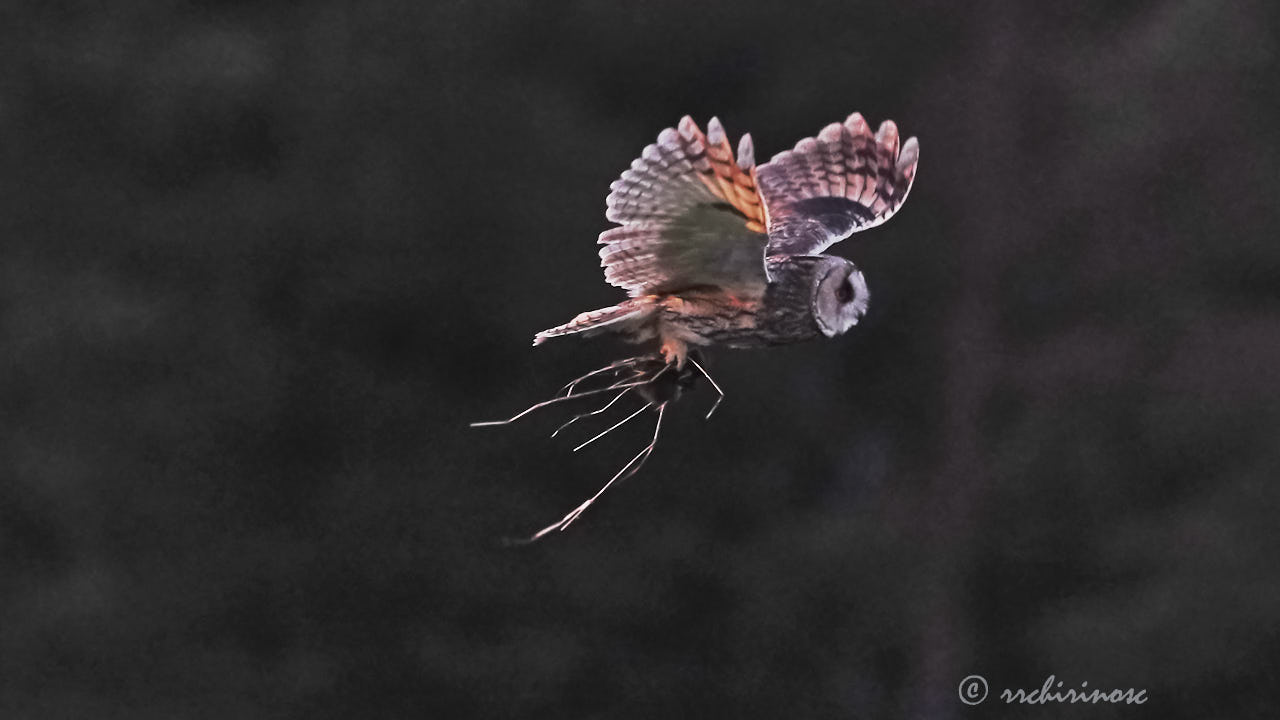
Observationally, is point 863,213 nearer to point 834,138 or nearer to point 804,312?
point 834,138

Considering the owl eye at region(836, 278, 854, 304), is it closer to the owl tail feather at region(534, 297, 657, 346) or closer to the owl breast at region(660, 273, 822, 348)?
the owl breast at region(660, 273, 822, 348)

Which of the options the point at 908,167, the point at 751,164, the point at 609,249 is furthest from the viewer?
the point at 908,167

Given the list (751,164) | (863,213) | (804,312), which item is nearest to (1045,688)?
(863,213)

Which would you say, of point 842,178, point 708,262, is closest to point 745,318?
point 708,262

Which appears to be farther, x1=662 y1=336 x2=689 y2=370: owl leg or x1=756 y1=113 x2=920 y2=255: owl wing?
x1=756 y1=113 x2=920 y2=255: owl wing

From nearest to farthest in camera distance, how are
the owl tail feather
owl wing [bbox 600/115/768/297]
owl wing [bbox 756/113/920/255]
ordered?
1. owl wing [bbox 600/115/768/297]
2. the owl tail feather
3. owl wing [bbox 756/113/920/255]

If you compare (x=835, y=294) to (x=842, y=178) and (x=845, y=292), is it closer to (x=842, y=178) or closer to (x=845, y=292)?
(x=845, y=292)

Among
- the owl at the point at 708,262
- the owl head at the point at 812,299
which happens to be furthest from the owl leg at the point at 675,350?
the owl head at the point at 812,299

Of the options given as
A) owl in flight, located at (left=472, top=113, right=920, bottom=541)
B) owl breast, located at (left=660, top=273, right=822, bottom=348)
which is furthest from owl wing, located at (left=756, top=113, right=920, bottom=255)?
owl breast, located at (left=660, top=273, right=822, bottom=348)
